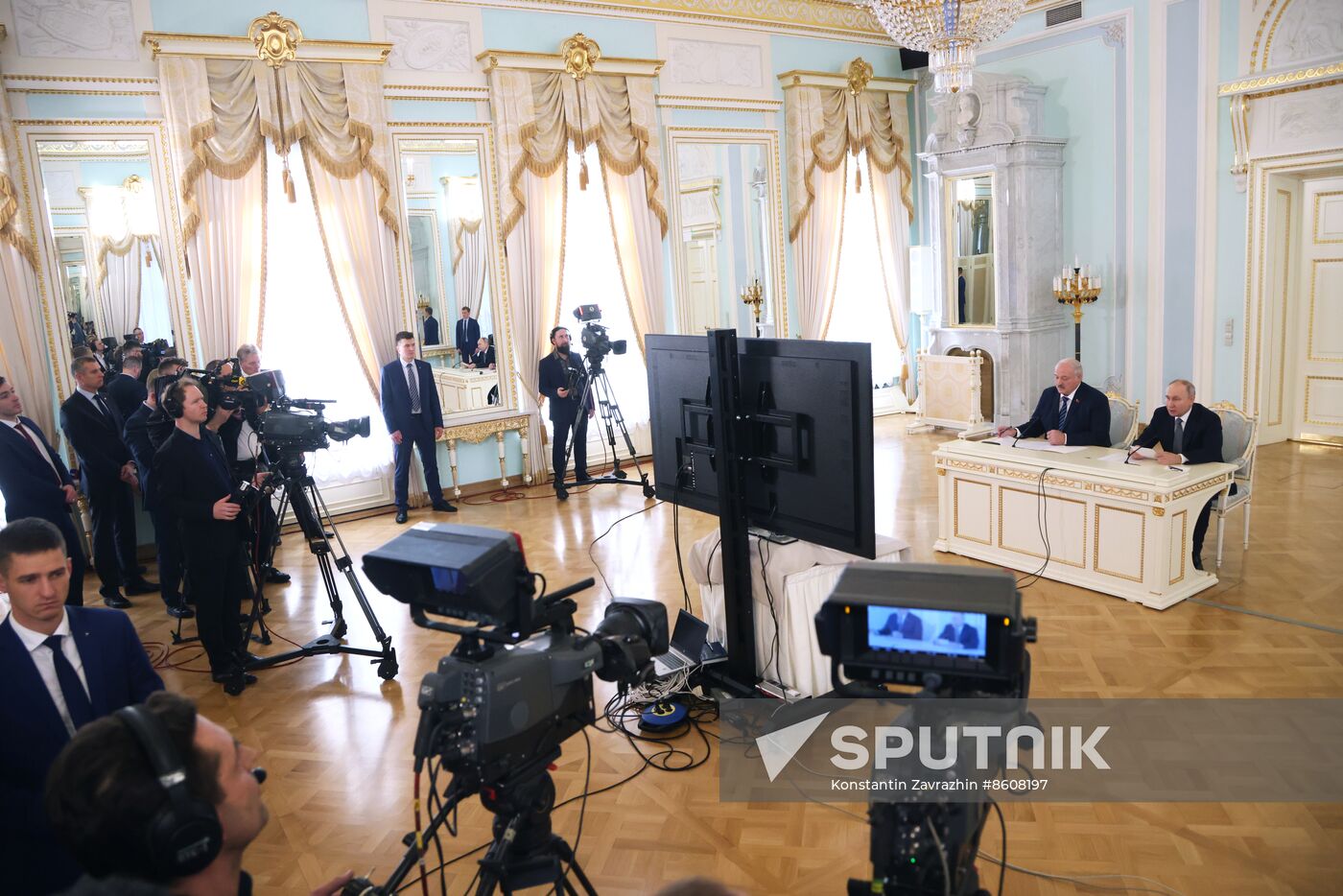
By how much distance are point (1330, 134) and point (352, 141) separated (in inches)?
293

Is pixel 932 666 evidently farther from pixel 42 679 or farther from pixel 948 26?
pixel 948 26

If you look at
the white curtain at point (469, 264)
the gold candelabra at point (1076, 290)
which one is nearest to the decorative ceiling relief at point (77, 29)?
the white curtain at point (469, 264)

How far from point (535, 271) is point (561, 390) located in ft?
3.62

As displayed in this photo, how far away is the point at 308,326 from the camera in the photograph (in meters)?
7.37

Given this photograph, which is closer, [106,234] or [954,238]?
[106,234]

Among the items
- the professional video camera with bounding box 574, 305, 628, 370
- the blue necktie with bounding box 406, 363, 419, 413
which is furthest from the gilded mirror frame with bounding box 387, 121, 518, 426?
the professional video camera with bounding box 574, 305, 628, 370

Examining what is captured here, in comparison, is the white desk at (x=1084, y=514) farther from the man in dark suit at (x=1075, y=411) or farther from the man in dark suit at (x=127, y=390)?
the man in dark suit at (x=127, y=390)

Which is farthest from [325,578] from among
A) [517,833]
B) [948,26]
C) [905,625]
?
[948,26]

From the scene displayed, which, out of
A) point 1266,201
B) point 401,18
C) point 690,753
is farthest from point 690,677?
point 1266,201

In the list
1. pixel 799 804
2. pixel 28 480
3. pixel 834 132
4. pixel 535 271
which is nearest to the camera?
pixel 799 804

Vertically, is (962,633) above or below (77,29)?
below

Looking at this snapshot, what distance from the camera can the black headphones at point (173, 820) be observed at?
1.27 metres

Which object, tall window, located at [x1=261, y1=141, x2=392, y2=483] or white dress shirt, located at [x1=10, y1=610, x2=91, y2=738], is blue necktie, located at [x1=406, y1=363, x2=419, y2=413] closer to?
tall window, located at [x1=261, y1=141, x2=392, y2=483]

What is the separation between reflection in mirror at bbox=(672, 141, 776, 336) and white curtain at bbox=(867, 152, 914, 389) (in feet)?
4.61
